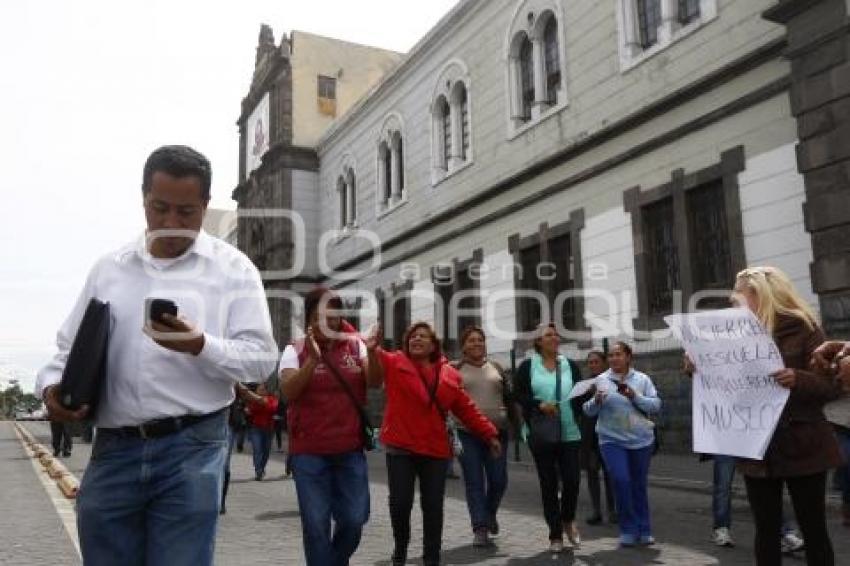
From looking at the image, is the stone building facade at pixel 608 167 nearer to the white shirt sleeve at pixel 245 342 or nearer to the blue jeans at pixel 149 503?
the white shirt sleeve at pixel 245 342

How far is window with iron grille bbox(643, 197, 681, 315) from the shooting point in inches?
573

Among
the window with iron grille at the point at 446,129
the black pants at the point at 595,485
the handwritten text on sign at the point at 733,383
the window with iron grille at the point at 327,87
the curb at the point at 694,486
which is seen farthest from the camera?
the window with iron grille at the point at 327,87

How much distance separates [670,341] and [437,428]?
912 cm

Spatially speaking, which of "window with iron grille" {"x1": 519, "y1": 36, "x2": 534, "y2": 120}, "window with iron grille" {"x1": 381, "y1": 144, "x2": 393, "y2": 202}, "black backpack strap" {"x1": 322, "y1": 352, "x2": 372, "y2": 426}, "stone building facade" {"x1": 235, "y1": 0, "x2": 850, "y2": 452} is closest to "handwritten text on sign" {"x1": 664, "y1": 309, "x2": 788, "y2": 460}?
"black backpack strap" {"x1": 322, "y1": 352, "x2": 372, "y2": 426}

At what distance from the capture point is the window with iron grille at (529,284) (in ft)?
60.7

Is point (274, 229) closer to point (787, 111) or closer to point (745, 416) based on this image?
point (787, 111)

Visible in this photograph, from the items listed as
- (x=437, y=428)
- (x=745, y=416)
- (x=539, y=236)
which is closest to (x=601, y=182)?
(x=539, y=236)

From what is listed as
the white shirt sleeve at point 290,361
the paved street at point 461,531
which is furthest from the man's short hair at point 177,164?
the paved street at point 461,531

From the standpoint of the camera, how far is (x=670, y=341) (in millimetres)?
14094

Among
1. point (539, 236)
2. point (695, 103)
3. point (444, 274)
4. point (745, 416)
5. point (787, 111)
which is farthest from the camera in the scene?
point (444, 274)

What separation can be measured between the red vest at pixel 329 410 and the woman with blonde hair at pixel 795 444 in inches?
86.1

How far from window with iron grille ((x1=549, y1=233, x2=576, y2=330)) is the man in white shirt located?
14667mm

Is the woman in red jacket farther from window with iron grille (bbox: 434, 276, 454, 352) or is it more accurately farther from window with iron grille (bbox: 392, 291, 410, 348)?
window with iron grille (bbox: 392, 291, 410, 348)

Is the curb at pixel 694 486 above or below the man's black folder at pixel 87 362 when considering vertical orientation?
below
